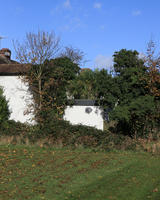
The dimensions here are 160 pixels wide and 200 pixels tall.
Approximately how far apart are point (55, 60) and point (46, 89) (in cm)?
306

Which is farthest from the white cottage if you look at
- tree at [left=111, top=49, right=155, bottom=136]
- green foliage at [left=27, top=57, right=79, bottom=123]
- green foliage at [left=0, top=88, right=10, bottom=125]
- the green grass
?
the green grass

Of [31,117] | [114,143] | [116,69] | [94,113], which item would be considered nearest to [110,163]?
[114,143]

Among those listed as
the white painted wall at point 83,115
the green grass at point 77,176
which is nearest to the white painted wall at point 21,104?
the white painted wall at point 83,115

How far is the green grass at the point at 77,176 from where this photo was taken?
8.08 meters

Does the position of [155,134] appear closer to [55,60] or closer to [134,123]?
[134,123]

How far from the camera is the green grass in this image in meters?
8.08

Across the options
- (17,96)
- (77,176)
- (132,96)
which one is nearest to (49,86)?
(17,96)

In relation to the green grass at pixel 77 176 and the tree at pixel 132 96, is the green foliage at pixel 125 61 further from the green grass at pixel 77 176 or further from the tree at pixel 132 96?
the green grass at pixel 77 176

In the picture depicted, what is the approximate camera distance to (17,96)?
25.8 m

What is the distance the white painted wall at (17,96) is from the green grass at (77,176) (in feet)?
34.8

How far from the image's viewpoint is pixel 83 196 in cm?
781

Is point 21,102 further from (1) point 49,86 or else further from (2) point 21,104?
(1) point 49,86

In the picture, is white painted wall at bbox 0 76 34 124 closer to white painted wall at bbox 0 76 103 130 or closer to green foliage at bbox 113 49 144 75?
white painted wall at bbox 0 76 103 130

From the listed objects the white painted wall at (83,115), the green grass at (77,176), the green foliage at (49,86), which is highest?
the green foliage at (49,86)
